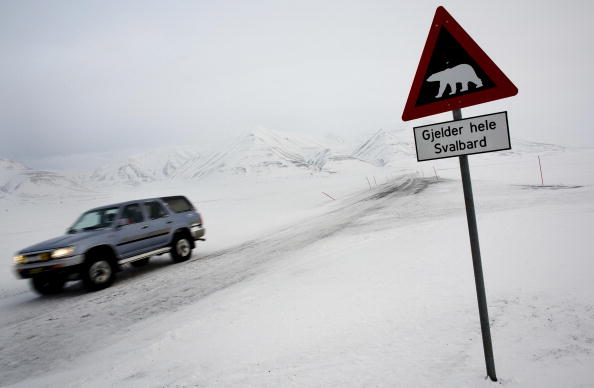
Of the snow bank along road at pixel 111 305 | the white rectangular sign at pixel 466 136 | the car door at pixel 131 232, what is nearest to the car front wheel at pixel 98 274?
the snow bank along road at pixel 111 305

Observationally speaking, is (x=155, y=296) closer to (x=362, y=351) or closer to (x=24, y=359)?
(x=24, y=359)

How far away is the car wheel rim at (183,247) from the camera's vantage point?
9719mm

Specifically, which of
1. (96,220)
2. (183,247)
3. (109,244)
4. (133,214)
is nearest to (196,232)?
(183,247)

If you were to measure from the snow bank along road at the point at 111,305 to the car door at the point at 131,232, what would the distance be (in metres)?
0.69

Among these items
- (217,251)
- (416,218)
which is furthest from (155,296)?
(416,218)

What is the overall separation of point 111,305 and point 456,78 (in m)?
6.55

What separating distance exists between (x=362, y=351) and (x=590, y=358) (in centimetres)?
185

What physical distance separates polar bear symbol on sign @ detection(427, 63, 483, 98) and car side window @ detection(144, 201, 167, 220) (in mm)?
8351

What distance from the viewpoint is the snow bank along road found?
4.68 meters

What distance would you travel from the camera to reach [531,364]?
287cm

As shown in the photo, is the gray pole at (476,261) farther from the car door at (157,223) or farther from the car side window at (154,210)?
the car side window at (154,210)

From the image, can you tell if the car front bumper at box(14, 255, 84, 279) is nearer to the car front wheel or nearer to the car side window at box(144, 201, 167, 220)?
the car front wheel

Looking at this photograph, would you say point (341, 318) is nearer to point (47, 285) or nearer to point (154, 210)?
point (154, 210)

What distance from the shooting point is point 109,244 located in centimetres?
782
